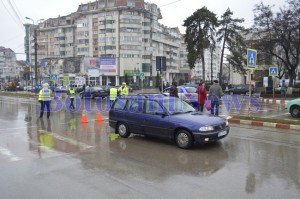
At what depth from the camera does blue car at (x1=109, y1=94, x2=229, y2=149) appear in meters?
8.06

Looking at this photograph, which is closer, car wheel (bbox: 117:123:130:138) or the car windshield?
the car windshield

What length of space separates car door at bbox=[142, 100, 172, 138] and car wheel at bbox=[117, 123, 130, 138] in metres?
0.85

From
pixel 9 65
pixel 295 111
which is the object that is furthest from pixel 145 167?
pixel 9 65

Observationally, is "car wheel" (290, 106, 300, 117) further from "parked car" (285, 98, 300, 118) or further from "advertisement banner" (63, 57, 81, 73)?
"advertisement banner" (63, 57, 81, 73)

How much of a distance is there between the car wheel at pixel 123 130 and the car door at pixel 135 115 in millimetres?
186

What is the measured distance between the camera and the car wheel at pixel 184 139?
8.07 metres

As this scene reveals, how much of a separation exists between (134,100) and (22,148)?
361 cm

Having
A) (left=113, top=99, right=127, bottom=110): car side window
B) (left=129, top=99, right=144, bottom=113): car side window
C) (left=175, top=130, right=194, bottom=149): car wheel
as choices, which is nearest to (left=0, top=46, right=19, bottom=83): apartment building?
(left=113, top=99, right=127, bottom=110): car side window

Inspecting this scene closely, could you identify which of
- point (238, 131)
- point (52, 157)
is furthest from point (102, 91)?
point (52, 157)

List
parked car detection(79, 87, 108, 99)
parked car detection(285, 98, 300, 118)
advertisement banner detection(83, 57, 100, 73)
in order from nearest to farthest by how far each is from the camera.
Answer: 1. parked car detection(285, 98, 300, 118)
2. parked car detection(79, 87, 108, 99)
3. advertisement banner detection(83, 57, 100, 73)

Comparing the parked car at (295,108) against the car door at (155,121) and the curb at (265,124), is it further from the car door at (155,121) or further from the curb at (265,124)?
the car door at (155,121)

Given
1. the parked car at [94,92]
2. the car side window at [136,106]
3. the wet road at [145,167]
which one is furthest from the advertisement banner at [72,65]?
the car side window at [136,106]

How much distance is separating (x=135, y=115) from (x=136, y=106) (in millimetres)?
310

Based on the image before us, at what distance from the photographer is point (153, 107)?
9.15 m
